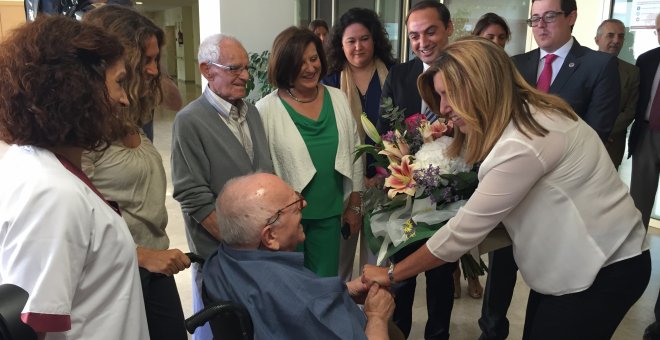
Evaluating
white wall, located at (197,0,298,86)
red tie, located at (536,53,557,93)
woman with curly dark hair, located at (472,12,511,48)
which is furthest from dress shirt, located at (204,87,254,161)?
white wall, located at (197,0,298,86)

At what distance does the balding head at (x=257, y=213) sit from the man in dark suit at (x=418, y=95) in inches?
33.5

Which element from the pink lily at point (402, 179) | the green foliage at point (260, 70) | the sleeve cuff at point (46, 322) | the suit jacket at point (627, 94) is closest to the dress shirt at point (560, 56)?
the pink lily at point (402, 179)

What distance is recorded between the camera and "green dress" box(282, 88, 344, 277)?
2244 mm

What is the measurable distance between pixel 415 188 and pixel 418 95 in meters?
0.91

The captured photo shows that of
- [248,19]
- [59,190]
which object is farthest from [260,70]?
[59,190]

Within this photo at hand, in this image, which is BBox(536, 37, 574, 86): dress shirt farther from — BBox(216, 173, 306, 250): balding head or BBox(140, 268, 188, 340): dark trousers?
BBox(140, 268, 188, 340): dark trousers

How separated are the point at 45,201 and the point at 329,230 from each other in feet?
4.92

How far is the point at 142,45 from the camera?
168cm

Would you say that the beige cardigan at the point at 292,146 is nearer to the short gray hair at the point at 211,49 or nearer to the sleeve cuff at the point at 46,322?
the short gray hair at the point at 211,49

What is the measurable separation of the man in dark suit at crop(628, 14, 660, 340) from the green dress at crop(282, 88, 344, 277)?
7.25ft

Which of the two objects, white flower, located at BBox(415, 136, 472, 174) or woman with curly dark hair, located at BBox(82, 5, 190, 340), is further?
white flower, located at BBox(415, 136, 472, 174)

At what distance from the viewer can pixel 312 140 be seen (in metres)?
2.24

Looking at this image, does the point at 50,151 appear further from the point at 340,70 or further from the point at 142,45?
the point at 340,70

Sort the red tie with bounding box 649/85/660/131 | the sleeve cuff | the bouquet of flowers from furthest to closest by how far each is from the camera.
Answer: the red tie with bounding box 649/85/660/131
the bouquet of flowers
the sleeve cuff
